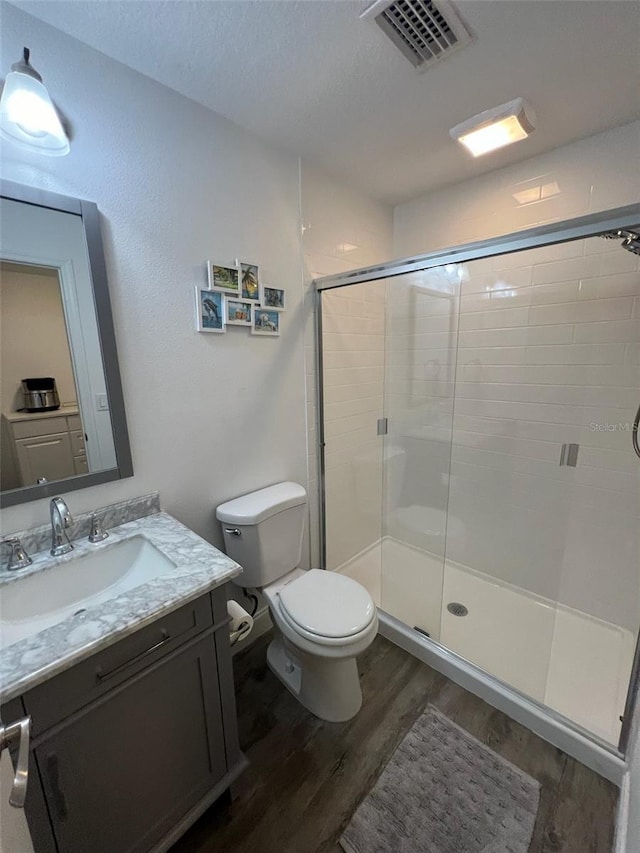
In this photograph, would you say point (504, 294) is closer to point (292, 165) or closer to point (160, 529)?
point (292, 165)

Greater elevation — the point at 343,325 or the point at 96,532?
A: the point at 343,325

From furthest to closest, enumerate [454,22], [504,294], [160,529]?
[504,294]
[160,529]
[454,22]

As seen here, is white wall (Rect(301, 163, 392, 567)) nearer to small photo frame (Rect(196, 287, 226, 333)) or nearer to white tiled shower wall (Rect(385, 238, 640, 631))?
white tiled shower wall (Rect(385, 238, 640, 631))

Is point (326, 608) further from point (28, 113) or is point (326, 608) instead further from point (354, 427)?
point (28, 113)

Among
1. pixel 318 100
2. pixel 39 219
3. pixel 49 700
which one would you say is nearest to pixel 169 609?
pixel 49 700

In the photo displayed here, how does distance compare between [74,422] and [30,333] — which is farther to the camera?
[74,422]

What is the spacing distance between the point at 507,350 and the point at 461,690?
1671 millimetres

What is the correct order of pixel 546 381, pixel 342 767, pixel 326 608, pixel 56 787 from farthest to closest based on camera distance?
pixel 546 381
pixel 326 608
pixel 342 767
pixel 56 787

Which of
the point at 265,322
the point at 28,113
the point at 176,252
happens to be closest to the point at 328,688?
the point at 265,322

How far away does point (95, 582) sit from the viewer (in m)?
1.12

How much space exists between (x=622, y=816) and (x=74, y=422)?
2.13m

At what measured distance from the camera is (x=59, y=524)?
1072mm

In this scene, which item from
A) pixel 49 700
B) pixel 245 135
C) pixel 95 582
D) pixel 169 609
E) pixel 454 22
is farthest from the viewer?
pixel 245 135

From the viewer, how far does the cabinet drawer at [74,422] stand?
1150 mm
